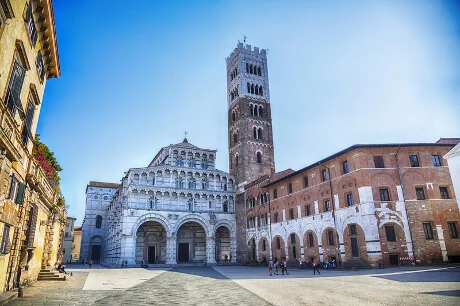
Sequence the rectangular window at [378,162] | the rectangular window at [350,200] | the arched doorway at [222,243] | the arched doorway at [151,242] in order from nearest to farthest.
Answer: the rectangular window at [378,162], the rectangular window at [350,200], the arched doorway at [151,242], the arched doorway at [222,243]

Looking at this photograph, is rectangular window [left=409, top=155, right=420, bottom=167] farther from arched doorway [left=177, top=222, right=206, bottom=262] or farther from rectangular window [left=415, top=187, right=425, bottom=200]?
arched doorway [left=177, top=222, right=206, bottom=262]

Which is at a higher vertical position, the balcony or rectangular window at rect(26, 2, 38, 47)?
rectangular window at rect(26, 2, 38, 47)

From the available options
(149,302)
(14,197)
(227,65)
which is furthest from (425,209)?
(227,65)

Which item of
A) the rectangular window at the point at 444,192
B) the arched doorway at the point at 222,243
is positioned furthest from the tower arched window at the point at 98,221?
the rectangular window at the point at 444,192

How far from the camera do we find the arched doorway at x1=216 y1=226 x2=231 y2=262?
148 feet

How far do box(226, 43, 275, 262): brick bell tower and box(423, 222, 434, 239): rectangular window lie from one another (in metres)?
23.5

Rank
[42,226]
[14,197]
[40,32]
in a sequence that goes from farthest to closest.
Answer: [42,226]
[40,32]
[14,197]

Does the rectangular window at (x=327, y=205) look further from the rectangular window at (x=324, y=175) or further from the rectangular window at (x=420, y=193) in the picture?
the rectangular window at (x=420, y=193)

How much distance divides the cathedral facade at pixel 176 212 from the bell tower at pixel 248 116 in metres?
3.59

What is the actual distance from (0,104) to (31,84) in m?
4.14

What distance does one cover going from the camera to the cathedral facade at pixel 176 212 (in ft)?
129

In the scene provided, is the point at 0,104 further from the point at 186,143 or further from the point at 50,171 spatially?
the point at 186,143

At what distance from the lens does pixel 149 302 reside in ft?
37.7

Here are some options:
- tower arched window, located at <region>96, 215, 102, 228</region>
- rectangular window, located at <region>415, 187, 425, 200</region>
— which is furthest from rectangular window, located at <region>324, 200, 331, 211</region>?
tower arched window, located at <region>96, 215, 102, 228</region>
